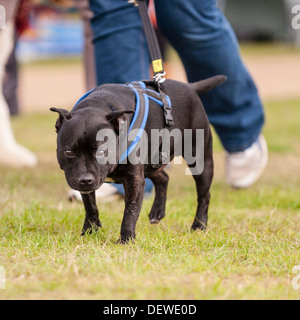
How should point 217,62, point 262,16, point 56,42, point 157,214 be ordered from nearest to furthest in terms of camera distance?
point 157,214 < point 217,62 < point 262,16 < point 56,42

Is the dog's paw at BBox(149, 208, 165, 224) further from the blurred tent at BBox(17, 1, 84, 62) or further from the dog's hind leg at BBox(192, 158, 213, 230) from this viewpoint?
the blurred tent at BBox(17, 1, 84, 62)

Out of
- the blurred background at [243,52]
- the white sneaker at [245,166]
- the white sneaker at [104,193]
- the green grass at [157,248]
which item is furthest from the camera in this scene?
the blurred background at [243,52]

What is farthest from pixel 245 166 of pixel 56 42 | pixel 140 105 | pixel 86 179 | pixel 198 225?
pixel 56 42

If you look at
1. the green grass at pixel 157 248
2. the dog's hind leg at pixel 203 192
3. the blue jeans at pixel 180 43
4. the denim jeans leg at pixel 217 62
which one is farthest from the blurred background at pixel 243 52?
the dog's hind leg at pixel 203 192

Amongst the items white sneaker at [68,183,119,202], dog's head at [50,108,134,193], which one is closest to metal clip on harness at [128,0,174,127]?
dog's head at [50,108,134,193]

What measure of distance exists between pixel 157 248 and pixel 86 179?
0.42 metres

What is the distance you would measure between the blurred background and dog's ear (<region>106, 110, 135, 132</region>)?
789 centimetres

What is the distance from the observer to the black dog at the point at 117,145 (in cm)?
230

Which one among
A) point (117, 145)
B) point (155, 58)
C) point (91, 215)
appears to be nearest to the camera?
point (117, 145)

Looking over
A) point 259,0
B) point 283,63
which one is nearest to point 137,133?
point 283,63

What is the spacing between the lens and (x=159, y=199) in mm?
3105

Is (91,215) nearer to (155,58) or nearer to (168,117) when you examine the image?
(168,117)

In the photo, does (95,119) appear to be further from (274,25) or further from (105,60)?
(274,25)

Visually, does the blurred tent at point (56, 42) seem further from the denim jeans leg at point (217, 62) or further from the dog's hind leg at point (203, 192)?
the dog's hind leg at point (203, 192)
